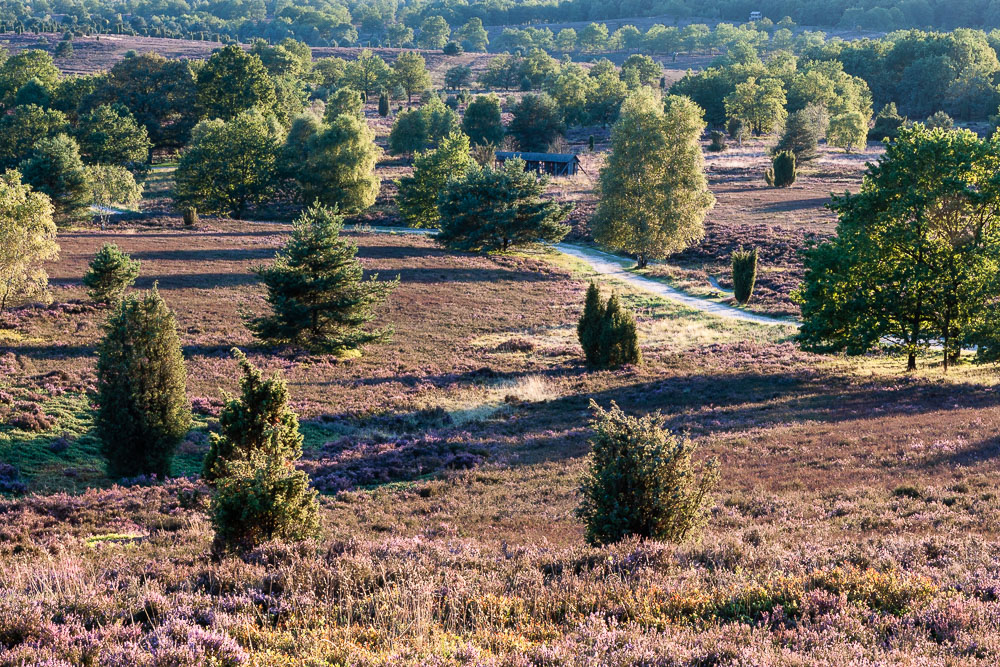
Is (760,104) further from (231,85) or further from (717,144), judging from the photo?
(231,85)

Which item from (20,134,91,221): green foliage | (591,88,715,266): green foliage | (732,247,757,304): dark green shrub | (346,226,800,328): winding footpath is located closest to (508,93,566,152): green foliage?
(346,226,800,328): winding footpath

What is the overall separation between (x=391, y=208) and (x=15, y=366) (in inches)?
2521

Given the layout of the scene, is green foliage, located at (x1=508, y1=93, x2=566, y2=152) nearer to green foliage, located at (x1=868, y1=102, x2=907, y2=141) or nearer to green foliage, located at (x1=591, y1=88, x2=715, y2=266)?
green foliage, located at (x1=868, y1=102, x2=907, y2=141)

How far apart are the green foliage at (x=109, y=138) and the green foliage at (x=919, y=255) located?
84.7 metres

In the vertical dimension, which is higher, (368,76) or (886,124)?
(368,76)

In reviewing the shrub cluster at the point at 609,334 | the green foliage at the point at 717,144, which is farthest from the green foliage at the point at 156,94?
the shrub cluster at the point at 609,334

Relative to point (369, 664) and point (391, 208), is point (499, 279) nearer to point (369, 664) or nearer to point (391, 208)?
point (391, 208)

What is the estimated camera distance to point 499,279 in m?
54.7

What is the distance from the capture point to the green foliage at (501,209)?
2432 inches

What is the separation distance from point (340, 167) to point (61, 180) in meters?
25.1

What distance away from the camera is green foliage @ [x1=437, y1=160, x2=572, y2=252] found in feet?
203

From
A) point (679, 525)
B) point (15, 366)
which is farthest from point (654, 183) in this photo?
point (679, 525)

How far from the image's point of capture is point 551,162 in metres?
104

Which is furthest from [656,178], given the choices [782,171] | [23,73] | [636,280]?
[23,73]
